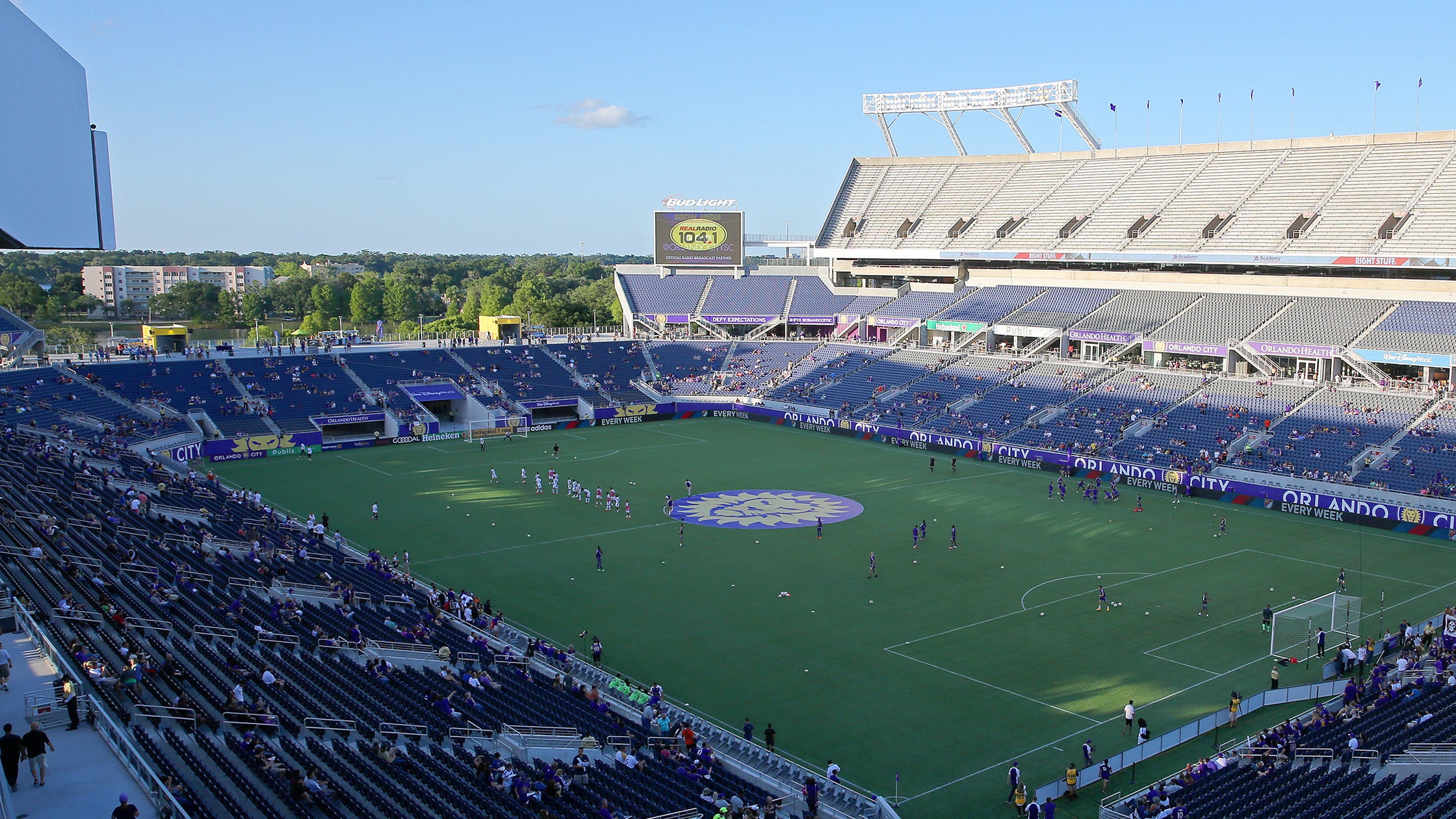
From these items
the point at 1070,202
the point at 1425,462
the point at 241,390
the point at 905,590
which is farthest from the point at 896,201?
the point at 905,590

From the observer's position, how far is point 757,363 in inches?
2950

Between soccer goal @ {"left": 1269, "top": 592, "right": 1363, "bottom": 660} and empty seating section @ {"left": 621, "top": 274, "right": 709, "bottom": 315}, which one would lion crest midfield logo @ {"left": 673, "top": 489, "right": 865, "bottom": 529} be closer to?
soccer goal @ {"left": 1269, "top": 592, "right": 1363, "bottom": 660}

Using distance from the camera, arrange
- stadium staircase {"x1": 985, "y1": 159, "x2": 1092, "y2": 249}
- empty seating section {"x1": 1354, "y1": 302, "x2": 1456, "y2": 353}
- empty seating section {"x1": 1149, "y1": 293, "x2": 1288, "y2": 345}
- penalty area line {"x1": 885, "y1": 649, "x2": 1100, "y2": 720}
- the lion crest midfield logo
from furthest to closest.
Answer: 1. stadium staircase {"x1": 985, "y1": 159, "x2": 1092, "y2": 249}
2. empty seating section {"x1": 1149, "y1": 293, "x2": 1288, "y2": 345}
3. empty seating section {"x1": 1354, "y1": 302, "x2": 1456, "y2": 353}
4. the lion crest midfield logo
5. penalty area line {"x1": 885, "y1": 649, "x2": 1100, "y2": 720}

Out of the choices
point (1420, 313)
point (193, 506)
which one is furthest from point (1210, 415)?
point (193, 506)

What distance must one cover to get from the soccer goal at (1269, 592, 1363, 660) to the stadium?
Answer: 0.11 m

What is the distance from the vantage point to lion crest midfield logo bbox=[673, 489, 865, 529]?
42.0 m

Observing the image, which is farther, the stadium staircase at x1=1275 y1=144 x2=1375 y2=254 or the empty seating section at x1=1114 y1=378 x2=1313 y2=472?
the stadium staircase at x1=1275 y1=144 x2=1375 y2=254

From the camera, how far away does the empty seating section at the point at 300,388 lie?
59750 mm

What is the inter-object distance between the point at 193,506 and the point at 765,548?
19487mm

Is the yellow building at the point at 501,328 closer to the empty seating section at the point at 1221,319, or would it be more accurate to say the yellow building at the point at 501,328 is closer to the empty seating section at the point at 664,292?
the empty seating section at the point at 664,292

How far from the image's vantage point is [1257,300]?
199 ft

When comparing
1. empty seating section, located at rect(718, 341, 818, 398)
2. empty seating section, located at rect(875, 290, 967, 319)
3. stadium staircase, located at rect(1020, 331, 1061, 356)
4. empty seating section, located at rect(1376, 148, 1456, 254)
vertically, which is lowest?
empty seating section, located at rect(718, 341, 818, 398)

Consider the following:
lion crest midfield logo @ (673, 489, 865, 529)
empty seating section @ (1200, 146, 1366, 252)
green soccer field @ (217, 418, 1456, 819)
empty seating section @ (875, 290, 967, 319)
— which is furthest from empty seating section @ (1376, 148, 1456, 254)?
lion crest midfield logo @ (673, 489, 865, 529)

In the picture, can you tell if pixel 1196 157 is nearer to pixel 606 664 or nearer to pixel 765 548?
pixel 765 548
